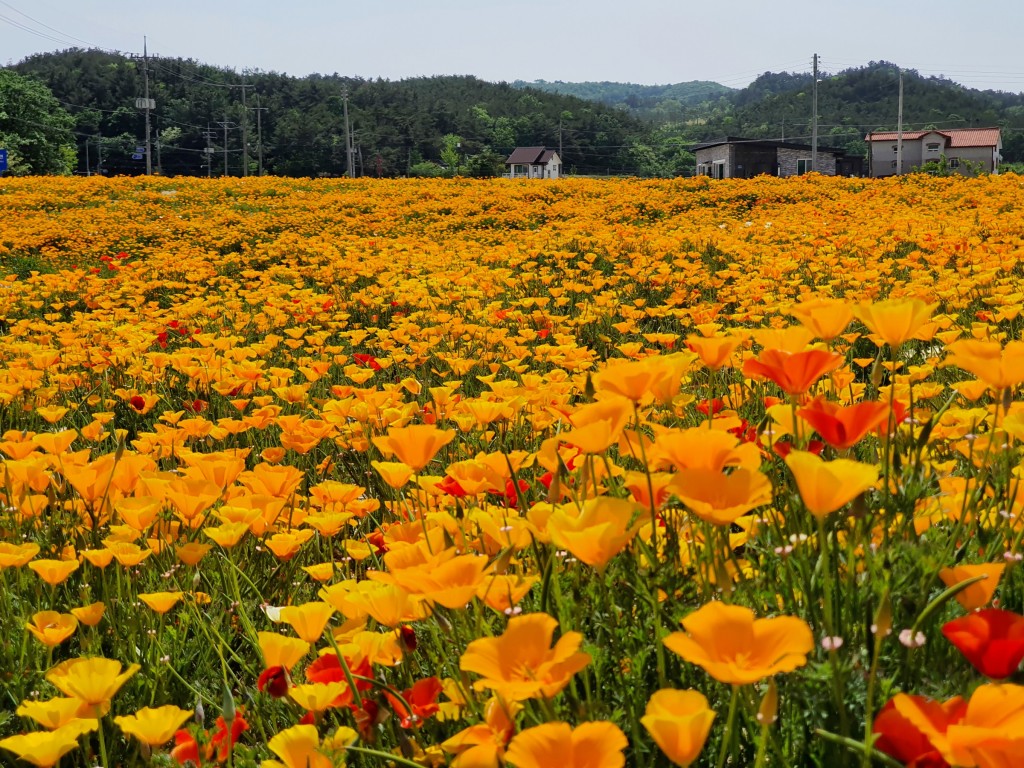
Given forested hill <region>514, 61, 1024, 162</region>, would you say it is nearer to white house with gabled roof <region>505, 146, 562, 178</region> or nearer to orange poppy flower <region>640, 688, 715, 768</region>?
white house with gabled roof <region>505, 146, 562, 178</region>

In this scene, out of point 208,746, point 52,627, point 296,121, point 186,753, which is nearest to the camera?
point 186,753

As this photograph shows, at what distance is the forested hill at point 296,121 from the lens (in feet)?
285

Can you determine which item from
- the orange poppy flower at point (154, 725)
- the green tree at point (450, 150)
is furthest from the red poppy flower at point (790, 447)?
the green tree at point (450, 150)

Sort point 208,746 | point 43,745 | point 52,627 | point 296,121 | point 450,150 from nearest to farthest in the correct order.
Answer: point 43,745
point 208,746
point 52,627
point 296,121
point 450,150

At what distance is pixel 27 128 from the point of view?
5512cm

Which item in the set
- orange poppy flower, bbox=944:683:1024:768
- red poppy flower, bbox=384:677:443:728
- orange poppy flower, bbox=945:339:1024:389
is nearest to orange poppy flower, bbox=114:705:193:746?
red poppy flower, bbox=384:677:443:728

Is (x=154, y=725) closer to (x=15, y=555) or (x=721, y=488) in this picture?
(x=15, y=555)

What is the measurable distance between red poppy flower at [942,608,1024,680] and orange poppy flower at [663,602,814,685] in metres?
0.14

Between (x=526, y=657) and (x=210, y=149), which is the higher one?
(x=210, y=149)

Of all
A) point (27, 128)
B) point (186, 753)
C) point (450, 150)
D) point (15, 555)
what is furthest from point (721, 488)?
point (450, 150)

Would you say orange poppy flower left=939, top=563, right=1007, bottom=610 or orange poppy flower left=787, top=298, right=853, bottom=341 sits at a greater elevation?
orange poppy flower left=787, top=298, right=853, bottom=341

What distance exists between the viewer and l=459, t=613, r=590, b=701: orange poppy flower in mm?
850

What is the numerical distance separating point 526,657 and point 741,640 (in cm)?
22

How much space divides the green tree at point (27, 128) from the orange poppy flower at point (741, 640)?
58.9 m
